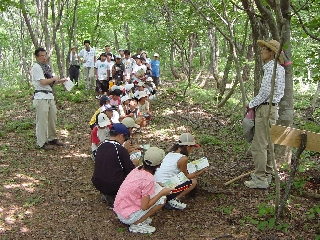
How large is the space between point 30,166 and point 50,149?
1.01 metres

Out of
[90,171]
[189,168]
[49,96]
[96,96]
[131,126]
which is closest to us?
[189,168]

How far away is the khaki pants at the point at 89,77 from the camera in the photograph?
14019 millimetres

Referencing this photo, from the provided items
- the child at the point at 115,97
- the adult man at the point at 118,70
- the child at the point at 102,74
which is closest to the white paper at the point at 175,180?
the child at the point at 115,97

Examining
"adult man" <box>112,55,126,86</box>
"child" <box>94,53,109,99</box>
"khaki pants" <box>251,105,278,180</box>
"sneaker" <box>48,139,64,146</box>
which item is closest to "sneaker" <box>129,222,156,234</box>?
"khaki pants" <box>251,105,278,180</box>

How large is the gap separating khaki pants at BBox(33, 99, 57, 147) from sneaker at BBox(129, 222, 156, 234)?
157 inches

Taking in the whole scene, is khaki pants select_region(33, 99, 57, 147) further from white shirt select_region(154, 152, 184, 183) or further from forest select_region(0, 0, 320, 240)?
white shirt select_region(154, 152, 184, 183)

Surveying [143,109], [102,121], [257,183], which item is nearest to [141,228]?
[257,183]

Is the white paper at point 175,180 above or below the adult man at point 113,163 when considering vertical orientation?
below

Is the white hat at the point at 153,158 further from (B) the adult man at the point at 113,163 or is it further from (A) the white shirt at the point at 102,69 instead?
(A) the white shirt at the point at 102,69

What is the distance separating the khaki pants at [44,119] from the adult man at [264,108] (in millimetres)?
4498

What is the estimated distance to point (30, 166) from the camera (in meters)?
6.74

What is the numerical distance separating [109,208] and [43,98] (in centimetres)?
333

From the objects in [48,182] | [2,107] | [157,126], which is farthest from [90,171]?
[2,107]

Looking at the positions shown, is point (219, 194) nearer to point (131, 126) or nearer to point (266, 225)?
point (266, 225)
